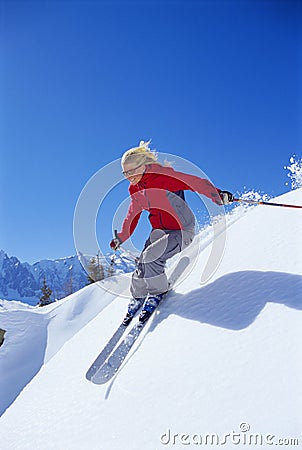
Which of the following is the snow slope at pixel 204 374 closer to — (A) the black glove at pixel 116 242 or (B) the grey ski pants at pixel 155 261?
(B) the grey ski pants at pixel 155 261

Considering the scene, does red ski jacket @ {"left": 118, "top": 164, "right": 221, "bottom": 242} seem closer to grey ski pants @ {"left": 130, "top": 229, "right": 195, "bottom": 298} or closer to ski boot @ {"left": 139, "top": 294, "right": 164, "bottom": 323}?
grey ski pants @ {"left": 130, "top": 229, "right": 195, "bottom": 298}

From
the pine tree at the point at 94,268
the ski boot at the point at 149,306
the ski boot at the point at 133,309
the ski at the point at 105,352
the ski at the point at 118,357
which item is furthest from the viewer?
the pine tree at the point at 94,268

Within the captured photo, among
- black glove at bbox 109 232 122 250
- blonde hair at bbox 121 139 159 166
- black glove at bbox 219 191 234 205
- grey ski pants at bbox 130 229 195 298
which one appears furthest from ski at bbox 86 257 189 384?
blonde hair at bbox 121 139 159 166

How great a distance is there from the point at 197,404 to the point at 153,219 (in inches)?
90.0

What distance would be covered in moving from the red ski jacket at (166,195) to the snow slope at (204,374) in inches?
26.2

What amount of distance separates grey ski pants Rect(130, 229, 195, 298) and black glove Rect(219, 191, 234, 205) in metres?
0.66

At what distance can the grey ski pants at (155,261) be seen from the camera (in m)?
3.80

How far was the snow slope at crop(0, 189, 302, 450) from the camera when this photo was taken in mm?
1924

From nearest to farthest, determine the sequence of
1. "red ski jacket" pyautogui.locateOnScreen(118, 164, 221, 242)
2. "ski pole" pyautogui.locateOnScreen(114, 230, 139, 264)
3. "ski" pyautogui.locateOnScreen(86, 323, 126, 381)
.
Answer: "ski" pyautogui.locateOnScreen(86, 323, 126, 381) < "red ski jacket" pyautogui.locateOnScreen(118, 164, 221, 242) < "ski pole" pyautogui.locateOnScreen(114, 230, 139, 264)

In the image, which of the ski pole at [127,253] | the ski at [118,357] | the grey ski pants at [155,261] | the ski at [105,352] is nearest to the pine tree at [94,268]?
the ski pole at [127,253]

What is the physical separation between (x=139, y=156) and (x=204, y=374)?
2.49m

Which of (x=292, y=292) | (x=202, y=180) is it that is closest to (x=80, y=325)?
(x=202, y=180)

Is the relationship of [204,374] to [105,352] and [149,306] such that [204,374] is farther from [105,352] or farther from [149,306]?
[105,352]

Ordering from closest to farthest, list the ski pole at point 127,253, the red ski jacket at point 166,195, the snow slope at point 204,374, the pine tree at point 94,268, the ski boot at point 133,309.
Result: the snow slope at point 204,374 < the red ski jacket at point 166,195 < the ski boot at point 133,309 < the ski pole at point 127,253 < the pine tree at point 94,268
